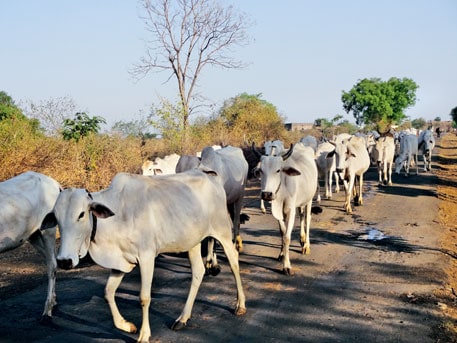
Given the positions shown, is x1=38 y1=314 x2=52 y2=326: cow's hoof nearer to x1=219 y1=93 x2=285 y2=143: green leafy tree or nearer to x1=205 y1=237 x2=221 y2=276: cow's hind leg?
x1=205 y1=237 x2=221 y2=276: cow's hind leg

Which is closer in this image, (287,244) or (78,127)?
(287,244)

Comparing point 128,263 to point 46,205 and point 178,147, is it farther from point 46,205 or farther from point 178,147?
point 178,147

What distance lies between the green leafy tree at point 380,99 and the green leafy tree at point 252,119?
34.5 metres

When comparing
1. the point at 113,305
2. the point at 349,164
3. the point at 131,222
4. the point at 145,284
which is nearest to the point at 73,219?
the point at 131,222

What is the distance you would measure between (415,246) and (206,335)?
4.91 m

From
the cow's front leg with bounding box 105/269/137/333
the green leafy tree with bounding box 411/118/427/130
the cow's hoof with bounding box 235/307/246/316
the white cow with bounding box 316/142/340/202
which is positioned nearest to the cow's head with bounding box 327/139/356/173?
the white cow with bounding box 316/142/340/202

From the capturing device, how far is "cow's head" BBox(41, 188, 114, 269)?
4656 mm

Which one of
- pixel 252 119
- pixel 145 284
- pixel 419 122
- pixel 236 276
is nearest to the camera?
pixel 145 284

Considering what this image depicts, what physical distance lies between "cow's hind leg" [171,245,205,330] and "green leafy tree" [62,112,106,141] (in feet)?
30.4

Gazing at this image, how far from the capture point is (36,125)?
1405 cm

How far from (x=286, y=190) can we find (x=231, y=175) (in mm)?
1075

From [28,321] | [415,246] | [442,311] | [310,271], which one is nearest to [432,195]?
[415,246]

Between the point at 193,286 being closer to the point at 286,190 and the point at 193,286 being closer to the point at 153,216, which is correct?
the point at 153,216

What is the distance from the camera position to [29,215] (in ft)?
19.4
